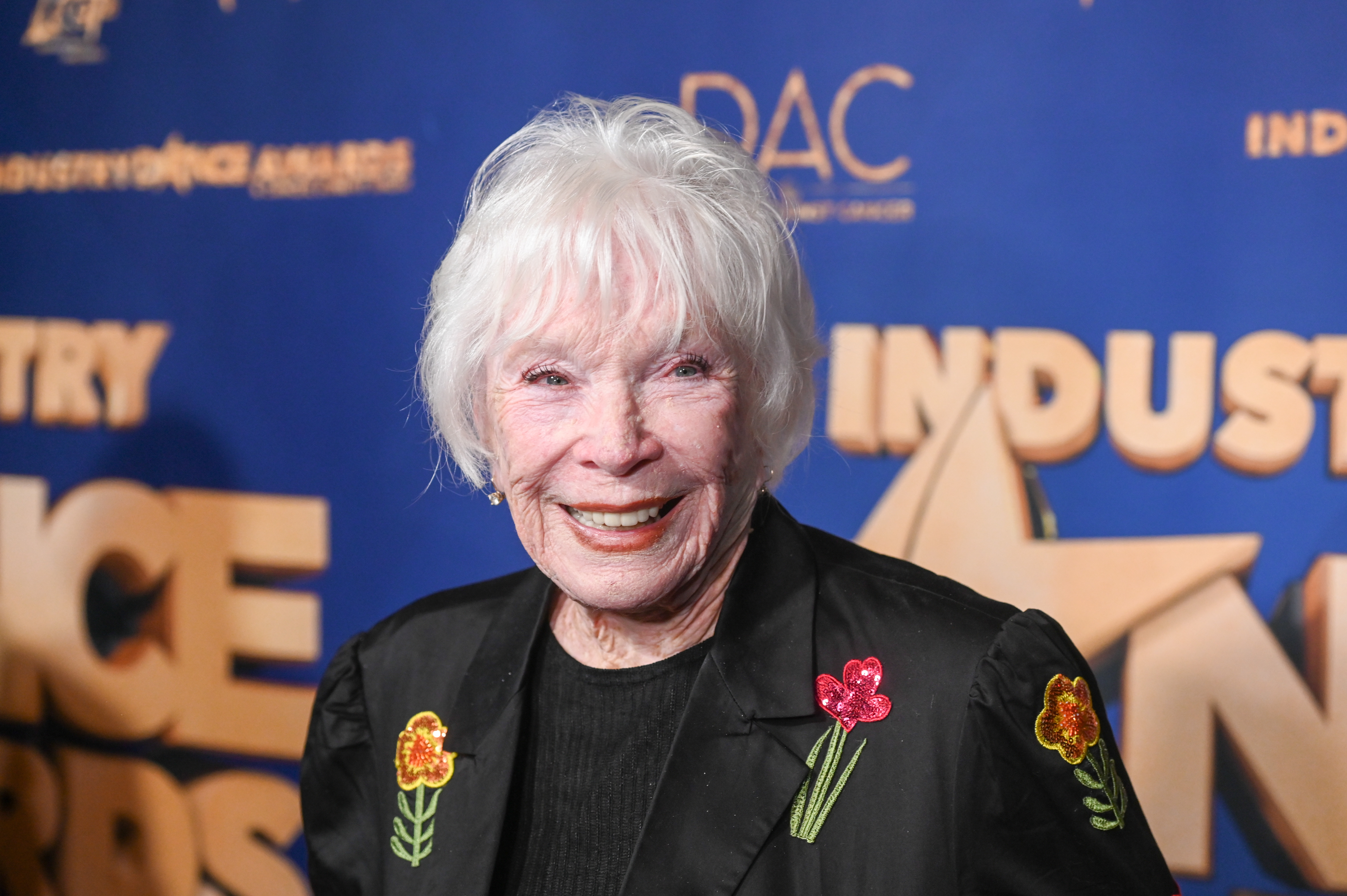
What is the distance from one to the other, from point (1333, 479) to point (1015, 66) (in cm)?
83

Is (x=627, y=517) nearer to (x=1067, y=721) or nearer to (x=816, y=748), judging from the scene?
(x=816, y=748)

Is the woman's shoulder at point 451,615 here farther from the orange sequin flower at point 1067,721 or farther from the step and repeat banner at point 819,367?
the step and repeat banner at point 819,367

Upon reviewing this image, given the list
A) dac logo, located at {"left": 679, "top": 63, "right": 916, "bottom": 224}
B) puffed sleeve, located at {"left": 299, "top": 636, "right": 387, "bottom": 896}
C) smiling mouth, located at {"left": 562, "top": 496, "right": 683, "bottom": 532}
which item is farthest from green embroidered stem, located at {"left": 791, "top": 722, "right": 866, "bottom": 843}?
dac logo, located at {"left": 679, "top": 63, "right": 916, "bottom": 224}

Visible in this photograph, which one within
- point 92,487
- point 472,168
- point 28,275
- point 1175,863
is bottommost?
point 1175,863

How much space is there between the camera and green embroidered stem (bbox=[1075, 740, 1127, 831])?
911 millimetres

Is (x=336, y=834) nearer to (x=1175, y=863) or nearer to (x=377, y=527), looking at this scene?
(x=377, y=527)

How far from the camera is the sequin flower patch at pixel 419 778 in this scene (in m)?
1.13

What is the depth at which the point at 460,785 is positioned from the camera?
1.11 m

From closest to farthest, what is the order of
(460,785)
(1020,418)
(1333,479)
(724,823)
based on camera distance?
(724,823)
(460,785)
(1333,479)
(1020,418)

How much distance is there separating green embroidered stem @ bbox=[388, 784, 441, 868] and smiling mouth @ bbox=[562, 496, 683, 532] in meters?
0.35

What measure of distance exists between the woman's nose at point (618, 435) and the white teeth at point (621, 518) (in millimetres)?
46

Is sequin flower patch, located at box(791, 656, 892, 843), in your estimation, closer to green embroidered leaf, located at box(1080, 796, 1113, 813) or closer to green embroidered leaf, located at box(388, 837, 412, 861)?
green embroidered leaf, located at box(1080, 796, 1113, 813)

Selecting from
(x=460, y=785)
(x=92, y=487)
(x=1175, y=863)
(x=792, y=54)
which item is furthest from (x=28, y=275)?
(x=1175, y=863)

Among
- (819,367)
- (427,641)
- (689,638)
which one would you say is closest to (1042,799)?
(689,638)
